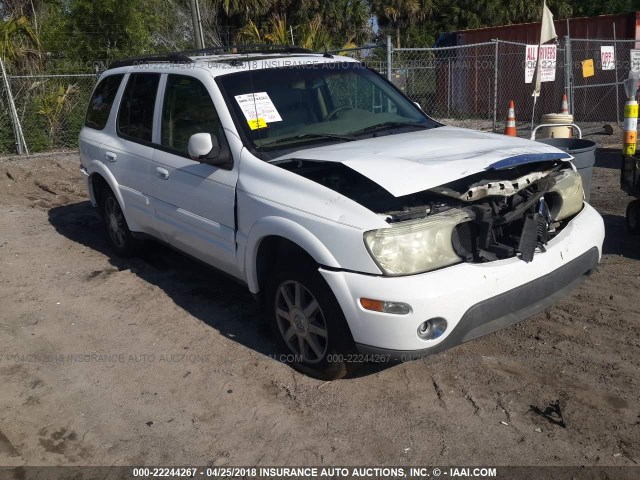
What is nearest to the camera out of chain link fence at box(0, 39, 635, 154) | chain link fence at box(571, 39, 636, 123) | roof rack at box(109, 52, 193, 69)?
roof rack at box(109, 52, 193, 69)

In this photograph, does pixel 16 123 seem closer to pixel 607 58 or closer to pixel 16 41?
pixel 16 41

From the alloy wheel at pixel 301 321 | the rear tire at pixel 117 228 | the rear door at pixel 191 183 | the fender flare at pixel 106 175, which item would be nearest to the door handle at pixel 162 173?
the rear door at pixel 191 183

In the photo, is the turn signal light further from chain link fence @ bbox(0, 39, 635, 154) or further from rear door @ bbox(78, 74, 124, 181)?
chain link fence @ bbox(0, 39, 635, 154)

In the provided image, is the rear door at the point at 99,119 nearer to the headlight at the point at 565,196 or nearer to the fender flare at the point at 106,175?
the fender flare at the point at 106,175

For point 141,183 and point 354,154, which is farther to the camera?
point 141,183

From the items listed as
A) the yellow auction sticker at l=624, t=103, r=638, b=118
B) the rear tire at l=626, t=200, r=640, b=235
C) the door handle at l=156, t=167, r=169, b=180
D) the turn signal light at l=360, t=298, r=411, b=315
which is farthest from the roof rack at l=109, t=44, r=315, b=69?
the yellow auction sticker at l=624, t=103, r=638, b=118

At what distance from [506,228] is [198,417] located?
82.8 inches

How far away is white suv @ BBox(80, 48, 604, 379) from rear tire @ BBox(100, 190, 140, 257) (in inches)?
35.1

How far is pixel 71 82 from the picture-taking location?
15.2 m

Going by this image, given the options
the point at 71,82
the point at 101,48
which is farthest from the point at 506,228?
the point at 101,48

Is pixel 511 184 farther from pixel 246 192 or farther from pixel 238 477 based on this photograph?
pixel 238 477

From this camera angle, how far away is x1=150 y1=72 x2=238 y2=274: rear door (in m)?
4.52

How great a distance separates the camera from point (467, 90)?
19.5 metres

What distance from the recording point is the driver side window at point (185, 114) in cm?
473
